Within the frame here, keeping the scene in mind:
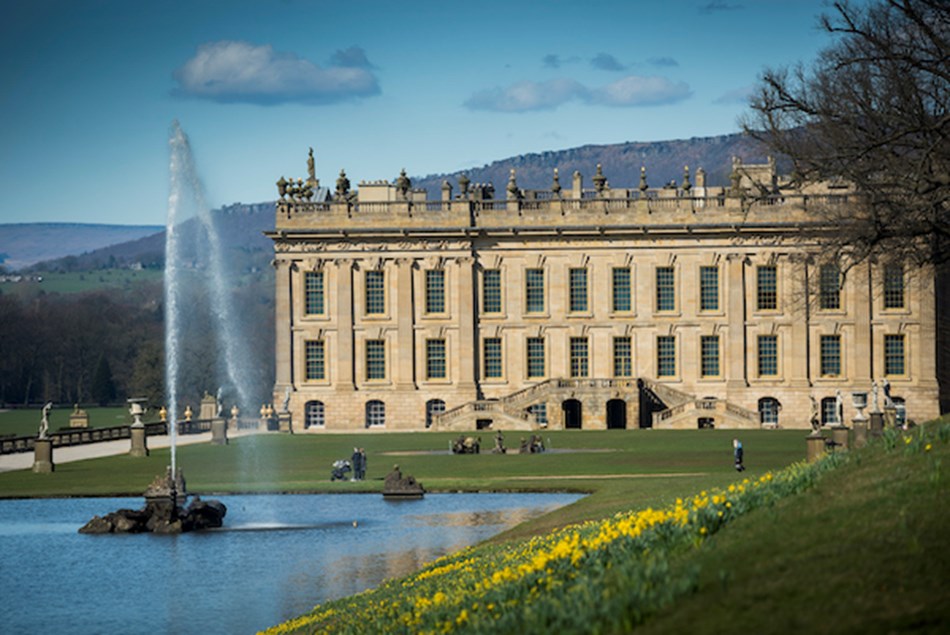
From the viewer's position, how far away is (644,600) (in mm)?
14836

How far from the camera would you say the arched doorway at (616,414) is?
8900cm

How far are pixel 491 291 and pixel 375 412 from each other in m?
8.88

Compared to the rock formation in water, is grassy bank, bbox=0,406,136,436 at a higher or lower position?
lower

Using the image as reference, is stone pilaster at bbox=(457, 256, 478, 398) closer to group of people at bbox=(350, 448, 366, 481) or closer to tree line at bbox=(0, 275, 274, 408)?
group of people at bbox=(350, 448, 366, 481)

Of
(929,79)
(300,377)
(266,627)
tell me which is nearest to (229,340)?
(300,377)

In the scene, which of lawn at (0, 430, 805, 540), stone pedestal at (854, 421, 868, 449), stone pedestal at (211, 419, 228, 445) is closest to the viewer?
lawn at (0, 430, 805, 540)

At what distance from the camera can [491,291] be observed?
94375 millimetres

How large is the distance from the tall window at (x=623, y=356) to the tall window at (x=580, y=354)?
1.58 m

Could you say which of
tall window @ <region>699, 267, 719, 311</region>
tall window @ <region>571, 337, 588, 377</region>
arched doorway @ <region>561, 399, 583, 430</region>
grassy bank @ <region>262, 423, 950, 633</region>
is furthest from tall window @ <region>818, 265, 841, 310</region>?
grassy bank @ <region>262, 423, 950, 633</region>

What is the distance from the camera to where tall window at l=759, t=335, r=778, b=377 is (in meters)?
92.6

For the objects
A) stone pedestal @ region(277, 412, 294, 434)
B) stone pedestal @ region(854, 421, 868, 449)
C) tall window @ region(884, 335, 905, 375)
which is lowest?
stone pedestal @ region(277, 412, 294, 434)

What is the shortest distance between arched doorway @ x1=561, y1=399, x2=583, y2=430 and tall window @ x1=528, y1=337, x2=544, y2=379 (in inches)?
177

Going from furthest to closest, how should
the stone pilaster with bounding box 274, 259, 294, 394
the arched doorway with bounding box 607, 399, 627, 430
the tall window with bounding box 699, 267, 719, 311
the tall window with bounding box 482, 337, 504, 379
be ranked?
1. the tall window with bounding box 482, 337, 504, 379
2. the stone pilaster with bounding box 274, 259, 294, 394
3. the tall window with bounding box 699, 267, 719, 311
4. the arched doorway with bounding box 607, 399, 627, 430

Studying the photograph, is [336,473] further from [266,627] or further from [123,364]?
[123,364]
